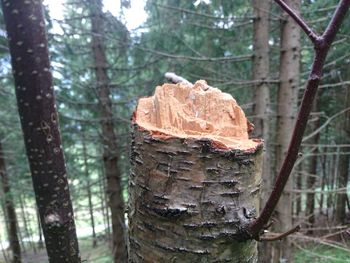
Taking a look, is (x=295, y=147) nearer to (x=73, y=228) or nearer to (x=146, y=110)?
(x=146, y=110)

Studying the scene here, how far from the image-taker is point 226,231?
1058mm

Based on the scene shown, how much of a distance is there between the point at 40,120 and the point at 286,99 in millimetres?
3672

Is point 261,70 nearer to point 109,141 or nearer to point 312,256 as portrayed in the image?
point 109,141

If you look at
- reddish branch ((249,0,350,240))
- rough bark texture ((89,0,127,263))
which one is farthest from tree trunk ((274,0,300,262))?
reddish branch ((249,0,350,240))

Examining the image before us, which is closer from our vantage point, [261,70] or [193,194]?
[193,194]

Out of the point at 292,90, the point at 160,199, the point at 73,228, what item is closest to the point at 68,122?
the point at 292,90

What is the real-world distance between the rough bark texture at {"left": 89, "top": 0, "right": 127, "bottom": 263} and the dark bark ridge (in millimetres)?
5420

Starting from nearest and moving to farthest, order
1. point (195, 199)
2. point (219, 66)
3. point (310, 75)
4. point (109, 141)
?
point (310, 75) < point (195, 199) < point (109, 141) < point (219, 66)

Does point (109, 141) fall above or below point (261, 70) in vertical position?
below

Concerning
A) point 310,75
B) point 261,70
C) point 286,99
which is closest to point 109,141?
point 261,70

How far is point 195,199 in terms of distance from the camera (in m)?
1.05

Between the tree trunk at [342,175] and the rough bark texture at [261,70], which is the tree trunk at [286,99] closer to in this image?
the rough bark texture at [261,70]

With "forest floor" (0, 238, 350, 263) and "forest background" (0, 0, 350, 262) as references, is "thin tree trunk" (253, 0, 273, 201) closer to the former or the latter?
"forest background" (0, 0, 350, 262)

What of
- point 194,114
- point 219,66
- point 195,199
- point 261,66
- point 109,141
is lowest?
point 109,141
